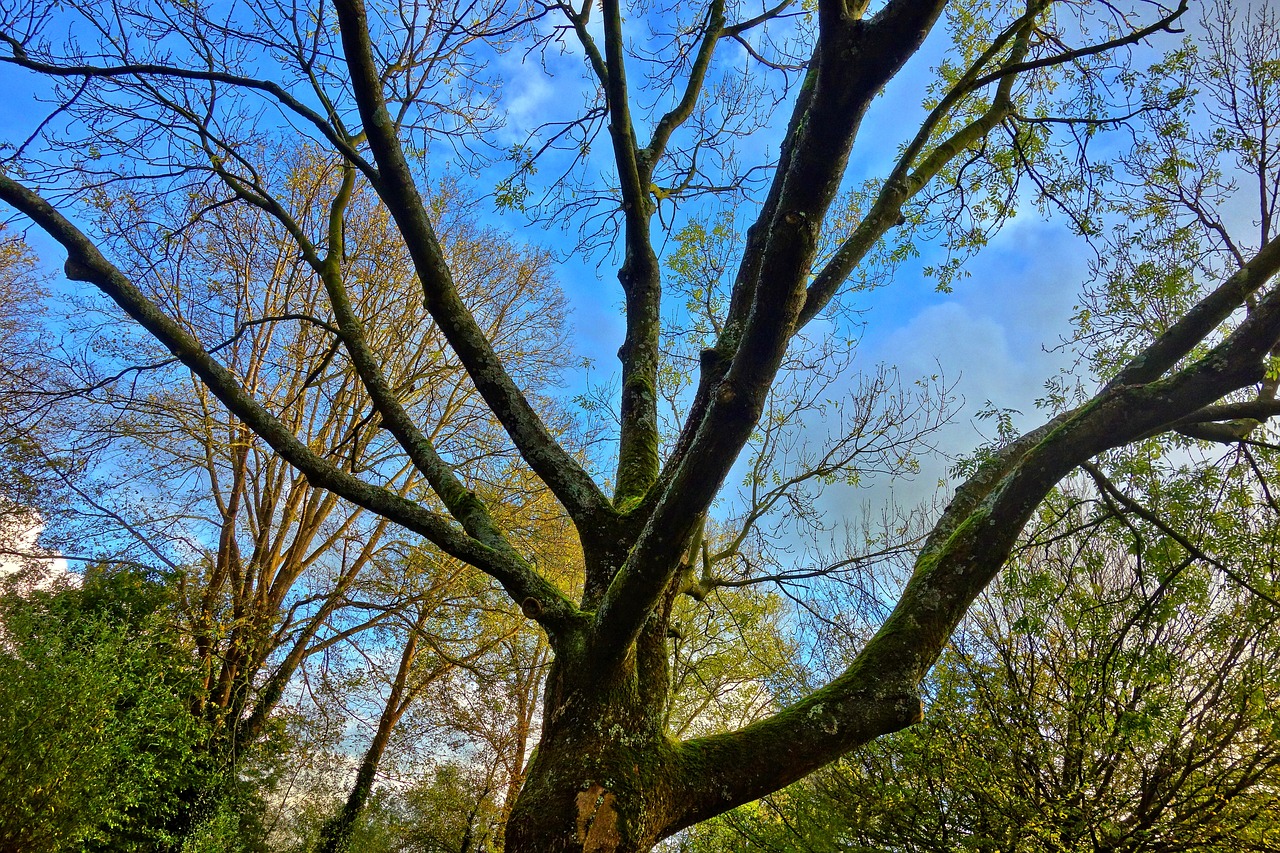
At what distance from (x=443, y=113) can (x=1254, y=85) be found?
21.2 ft

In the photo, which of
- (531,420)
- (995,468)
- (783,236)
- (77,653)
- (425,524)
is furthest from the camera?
(77,653)

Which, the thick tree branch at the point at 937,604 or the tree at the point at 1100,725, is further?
the tree at the point at 1100,725

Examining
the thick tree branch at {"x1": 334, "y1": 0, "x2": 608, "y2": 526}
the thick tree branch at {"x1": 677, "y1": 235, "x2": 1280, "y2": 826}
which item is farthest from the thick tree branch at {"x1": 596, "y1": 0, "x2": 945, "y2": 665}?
the thick tree branch at {"x1": 334, "y1": 0, "x2": 608, "y2": 526}

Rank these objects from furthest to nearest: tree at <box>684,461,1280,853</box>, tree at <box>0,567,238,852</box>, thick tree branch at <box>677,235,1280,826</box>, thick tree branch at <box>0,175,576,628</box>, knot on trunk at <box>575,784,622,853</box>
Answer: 1. tree at <box>0,567,238,852</box>
2. tree at <box>684,461,1280,853</box>
3. thick tree branch at <box>0,175,576,628</box>
4. thick tree branch at <box>677,235,1280,826</box>
5. knot on trunk at <box>575,784,622,853</box>

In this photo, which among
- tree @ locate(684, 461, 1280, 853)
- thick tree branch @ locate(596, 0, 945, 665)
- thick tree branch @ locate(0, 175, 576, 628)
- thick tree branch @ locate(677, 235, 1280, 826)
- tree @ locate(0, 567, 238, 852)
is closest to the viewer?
thick tree branch @ locate(596, 0, 945, 665)

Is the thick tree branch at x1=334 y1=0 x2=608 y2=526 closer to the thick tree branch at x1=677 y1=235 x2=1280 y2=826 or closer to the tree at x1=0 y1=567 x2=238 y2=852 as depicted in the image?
the thick tree branch at x1=677 y1=235 x2=1280 y2=826

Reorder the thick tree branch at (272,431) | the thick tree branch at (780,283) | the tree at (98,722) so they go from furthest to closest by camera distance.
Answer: the tree at (98,722) < the thick tree branch at (272,431) < the thick tree branch at (780,283)

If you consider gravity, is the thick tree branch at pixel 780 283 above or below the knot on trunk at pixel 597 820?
above

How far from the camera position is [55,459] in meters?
7.76

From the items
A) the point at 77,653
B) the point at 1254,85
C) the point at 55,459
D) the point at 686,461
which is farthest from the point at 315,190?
the point at 1254,85

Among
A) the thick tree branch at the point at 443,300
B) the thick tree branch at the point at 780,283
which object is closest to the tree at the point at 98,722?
the thick tree branch at the point at 443,300

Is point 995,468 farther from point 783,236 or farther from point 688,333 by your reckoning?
point 688,333

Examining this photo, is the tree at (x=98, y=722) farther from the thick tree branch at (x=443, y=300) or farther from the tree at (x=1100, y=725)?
the tree at (x=1100, y=725)

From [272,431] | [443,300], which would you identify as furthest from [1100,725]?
[272,431]
